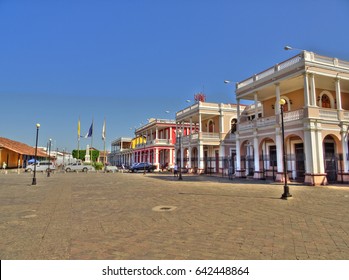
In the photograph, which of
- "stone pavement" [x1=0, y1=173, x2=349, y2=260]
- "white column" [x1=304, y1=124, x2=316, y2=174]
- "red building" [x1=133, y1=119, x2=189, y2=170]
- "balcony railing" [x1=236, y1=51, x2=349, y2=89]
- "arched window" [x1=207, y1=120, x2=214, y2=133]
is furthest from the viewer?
"red building" [x1=133, y1=119, x2=189, y2=170]

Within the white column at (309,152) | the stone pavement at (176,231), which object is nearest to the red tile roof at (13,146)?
the stone pavement at (176,231)

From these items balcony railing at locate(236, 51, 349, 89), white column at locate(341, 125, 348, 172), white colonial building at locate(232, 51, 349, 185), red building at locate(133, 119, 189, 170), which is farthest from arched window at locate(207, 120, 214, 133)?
white column at locate(341, 125, 348, 172)

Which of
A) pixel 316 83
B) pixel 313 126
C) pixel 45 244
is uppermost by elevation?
pixel 316 83

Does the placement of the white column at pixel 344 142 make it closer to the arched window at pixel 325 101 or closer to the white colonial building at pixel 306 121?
the white colonial building at pixel 306 121

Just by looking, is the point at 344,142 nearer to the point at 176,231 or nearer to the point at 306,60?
the point at 306,60

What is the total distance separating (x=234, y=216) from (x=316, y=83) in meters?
18.1

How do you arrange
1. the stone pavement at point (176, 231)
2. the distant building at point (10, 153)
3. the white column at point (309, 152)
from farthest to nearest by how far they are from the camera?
the distant building at point (10, 153), the white column at point (309, 152), the stone pavement at point (176, 231)

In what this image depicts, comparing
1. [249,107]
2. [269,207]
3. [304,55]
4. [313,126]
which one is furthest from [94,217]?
[249,107]

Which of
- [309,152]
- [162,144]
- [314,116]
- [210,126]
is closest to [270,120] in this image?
[314,116]

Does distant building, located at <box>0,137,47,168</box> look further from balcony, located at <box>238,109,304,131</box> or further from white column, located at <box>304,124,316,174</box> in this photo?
white column, located at <box>304,124,316,174</box>

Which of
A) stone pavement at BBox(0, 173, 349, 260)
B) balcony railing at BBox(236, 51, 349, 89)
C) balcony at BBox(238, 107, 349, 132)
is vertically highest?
balcony railing at BBox(236, 51, 349, 89)

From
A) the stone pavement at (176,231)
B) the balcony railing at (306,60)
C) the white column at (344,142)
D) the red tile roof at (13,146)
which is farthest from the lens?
the red tile roof at (13,146)

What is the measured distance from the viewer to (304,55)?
61.5ft
